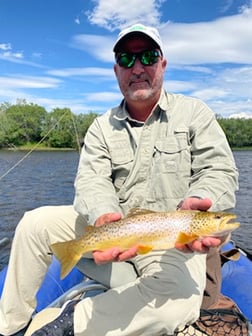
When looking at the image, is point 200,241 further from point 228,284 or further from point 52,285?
point 52,285

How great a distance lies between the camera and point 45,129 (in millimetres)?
66750

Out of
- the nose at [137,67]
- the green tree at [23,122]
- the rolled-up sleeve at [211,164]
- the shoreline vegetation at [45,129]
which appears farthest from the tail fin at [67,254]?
the green tree at [23,122]

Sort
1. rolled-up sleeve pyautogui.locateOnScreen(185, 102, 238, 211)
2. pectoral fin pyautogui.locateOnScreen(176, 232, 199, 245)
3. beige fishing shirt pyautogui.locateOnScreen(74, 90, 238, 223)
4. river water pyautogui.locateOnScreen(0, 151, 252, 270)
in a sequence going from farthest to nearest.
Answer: river water pyautogui.locateOnScreen(0, 151, 252, 270)
beige fishing shirt pyautogui.locateOnScreen(74, 90, 238, 223)
rolled-up sleeve pyautogui.locateOnScreen(185, 102, 238, 211)
pectoral fin pyautogui.locateOnScreen(176, 232, 199, 245)

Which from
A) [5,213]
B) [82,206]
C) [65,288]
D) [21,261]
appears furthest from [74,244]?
[5,213]

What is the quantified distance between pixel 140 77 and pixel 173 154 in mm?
637

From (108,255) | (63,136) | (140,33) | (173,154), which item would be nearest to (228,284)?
(173,154)

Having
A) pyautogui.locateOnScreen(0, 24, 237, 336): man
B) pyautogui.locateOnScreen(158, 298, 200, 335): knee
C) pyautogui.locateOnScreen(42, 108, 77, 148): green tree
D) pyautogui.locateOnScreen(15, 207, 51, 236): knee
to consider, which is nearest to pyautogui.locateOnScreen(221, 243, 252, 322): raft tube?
pyautogui.locateOnScreen(0, 24, 237, 336): man

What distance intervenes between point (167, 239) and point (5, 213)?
37.1ft

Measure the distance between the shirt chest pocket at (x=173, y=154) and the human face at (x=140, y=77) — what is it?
14.2 inches

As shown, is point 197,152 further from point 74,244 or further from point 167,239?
point 74,244

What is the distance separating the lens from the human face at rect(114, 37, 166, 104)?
3000mm

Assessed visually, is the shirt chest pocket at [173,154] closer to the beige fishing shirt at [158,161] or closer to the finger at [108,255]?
the beige fishing shirt at [158,161]

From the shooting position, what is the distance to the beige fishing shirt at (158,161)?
8.99ft

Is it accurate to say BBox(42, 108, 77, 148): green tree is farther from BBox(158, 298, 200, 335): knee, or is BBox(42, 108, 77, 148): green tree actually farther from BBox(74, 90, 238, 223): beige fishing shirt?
BBox(158, 298, 200, 335): knee
